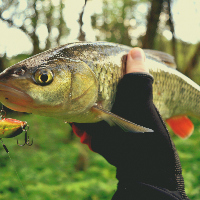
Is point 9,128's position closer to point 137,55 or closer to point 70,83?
point 70,83

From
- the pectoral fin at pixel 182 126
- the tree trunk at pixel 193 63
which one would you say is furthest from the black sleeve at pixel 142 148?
the tree trunk at pixel 193 63

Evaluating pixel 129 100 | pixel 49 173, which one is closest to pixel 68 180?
pixel 49 173

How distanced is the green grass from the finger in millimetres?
2980

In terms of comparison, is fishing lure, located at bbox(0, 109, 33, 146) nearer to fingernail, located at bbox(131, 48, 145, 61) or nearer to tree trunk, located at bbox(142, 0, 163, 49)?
fingernail, located at bbox(131, 48, 145, 61)

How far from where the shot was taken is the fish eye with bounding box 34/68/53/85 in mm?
1343

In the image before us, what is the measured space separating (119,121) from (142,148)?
A: 51 centimetres

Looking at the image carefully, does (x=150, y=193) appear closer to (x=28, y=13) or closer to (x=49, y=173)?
(x=49, y=173)

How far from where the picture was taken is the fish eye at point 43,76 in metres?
1.34

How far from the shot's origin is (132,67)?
6.06ft

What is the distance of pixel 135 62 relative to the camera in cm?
187

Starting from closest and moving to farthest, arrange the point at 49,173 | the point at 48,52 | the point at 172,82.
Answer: the point at 48,52, the point at 172,82, the point at 49,173

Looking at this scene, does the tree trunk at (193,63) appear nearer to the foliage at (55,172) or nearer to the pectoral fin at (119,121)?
the foliage at (55,172)

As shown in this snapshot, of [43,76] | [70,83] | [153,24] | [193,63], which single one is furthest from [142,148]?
[193,63]

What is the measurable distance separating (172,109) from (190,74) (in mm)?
6844
